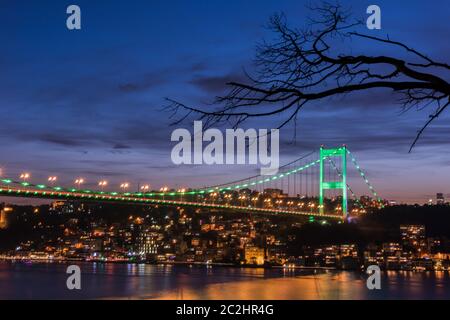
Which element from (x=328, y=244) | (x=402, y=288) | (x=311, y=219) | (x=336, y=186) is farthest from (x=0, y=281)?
(x=328, y=244)

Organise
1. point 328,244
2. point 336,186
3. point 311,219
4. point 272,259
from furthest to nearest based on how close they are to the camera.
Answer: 1. point 272,259
2. point 328,244
3. point 336,186
4. point 311,219

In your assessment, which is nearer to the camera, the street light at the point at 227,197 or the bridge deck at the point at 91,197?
the bridge deck at the point at 91,197

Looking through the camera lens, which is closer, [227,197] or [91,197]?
[91,197]

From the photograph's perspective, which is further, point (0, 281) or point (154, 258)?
point (154, 258)

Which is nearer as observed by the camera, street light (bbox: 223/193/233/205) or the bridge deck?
the bridge deck

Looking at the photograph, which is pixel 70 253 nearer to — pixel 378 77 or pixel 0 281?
pixel 0 281
